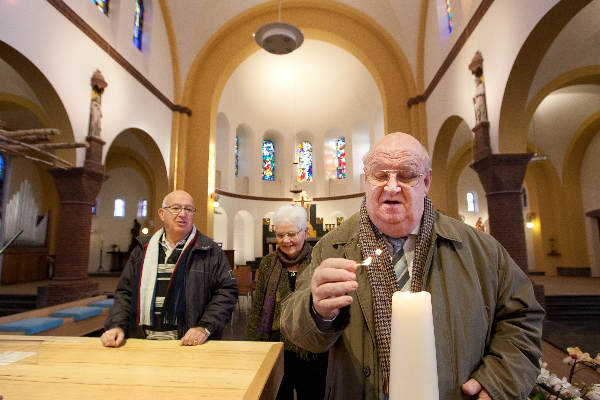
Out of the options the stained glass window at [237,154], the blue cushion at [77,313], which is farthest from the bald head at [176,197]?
the stained glass window at [237,154]

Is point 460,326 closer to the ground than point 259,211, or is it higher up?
closer to the ground

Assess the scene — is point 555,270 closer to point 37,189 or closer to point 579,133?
point 579,133

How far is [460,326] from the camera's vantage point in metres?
1.17

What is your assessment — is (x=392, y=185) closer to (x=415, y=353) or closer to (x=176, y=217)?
(x=415, y=353)

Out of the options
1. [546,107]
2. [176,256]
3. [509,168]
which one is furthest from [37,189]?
[546,107]

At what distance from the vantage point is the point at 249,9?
10711mm

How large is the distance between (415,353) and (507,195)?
20.3 feet

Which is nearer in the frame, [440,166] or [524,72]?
[524,72]

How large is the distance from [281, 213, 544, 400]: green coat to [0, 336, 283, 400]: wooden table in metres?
0.34

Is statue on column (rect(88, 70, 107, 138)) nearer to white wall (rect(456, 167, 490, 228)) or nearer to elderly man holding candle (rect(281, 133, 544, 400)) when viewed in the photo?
elderly man holding candle (rect(281, 133, 544, 400))

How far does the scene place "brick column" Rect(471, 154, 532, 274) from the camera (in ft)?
19.1

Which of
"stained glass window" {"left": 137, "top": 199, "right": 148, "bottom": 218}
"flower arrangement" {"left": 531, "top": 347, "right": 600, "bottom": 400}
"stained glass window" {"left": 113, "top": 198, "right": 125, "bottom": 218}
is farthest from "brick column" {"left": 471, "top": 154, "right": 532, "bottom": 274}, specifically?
"stained glass window" {"left": 113, "top": 198, "right": 125, "bottom": 218}

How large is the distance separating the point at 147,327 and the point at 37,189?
45.4ft

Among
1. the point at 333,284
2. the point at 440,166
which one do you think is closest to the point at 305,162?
the point at 440,166
